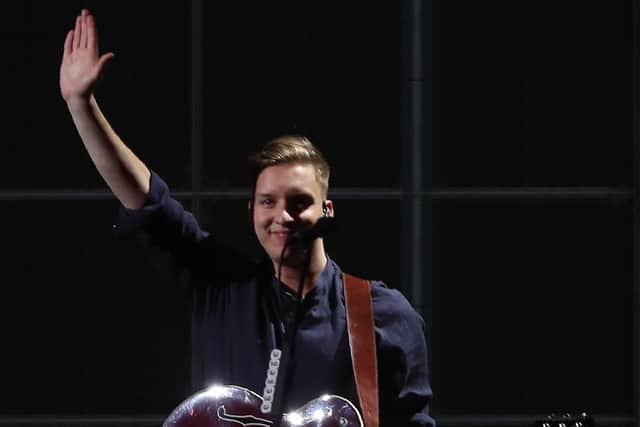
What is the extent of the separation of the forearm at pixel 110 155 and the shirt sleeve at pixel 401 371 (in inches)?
29.0

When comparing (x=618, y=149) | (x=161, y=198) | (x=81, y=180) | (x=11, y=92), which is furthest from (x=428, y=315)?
(x=161, y=198)

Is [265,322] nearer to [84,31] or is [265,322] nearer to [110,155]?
[110,155]

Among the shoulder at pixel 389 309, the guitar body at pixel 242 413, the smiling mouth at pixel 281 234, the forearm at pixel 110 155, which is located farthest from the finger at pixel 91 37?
the shoulder at pixel 389 309

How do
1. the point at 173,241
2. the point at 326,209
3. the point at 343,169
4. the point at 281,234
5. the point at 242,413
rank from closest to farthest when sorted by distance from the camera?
the point at 242,413
the point at 281,234
the point at 326,209
the point at 173,241
the point at 343,169

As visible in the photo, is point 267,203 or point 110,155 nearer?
point 110,155

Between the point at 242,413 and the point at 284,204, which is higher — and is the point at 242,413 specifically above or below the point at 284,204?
below

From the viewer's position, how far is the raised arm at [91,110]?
3.13 m

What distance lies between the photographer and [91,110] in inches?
124

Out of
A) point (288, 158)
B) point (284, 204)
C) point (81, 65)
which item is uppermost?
point (81, 65)

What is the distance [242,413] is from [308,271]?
0.47 m

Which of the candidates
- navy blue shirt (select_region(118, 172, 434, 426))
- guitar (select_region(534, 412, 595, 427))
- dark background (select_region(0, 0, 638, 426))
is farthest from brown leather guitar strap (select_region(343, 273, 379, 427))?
dark background (select_region(0, 0, 638, 426))

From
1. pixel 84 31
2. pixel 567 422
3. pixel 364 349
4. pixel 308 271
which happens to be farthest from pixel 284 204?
pixel 567 422

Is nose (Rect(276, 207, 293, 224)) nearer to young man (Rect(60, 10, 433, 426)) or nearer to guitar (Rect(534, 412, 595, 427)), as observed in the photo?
young man (Rect(60, 10, 433, 426))

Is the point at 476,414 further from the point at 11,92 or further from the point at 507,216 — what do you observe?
the point at 11,92
